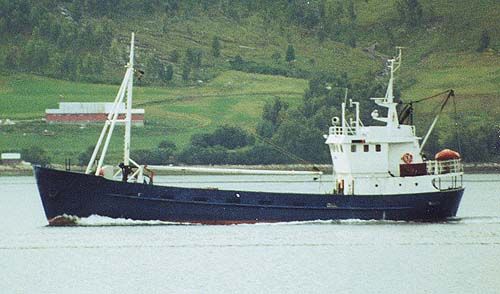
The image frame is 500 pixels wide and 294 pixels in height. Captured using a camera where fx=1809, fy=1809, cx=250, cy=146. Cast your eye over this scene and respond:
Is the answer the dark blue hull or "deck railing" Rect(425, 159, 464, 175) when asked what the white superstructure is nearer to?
"deck railing" Rect(425, 159, 464, 175)

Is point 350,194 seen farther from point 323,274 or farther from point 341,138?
point 323,274

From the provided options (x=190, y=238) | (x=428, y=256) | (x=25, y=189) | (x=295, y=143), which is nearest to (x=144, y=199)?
(x=190, y=238)

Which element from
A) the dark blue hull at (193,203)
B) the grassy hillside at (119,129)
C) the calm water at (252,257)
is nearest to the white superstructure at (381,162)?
the dark blue hull at (193,203)

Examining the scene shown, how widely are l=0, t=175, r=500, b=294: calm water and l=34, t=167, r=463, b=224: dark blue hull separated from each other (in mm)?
585

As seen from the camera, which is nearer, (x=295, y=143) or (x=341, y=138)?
(x=341, y=138)

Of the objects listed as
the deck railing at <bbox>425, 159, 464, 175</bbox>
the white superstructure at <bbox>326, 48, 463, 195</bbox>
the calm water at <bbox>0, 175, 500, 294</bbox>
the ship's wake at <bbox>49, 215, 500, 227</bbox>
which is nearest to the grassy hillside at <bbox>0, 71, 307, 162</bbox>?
the deck railing at <bbox>425, 159, 464, 175</bbox>

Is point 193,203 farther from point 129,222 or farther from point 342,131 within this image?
point 342,131

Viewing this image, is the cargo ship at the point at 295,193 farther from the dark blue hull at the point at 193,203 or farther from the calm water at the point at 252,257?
the calm water at the point at 252,257

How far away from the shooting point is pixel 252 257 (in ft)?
258

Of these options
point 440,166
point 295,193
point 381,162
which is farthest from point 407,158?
point 295,193

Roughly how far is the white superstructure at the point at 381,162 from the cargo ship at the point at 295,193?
0.05 meters

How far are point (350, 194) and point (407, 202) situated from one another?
2.94m

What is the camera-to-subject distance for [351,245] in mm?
83312

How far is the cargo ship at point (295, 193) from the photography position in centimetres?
8994
